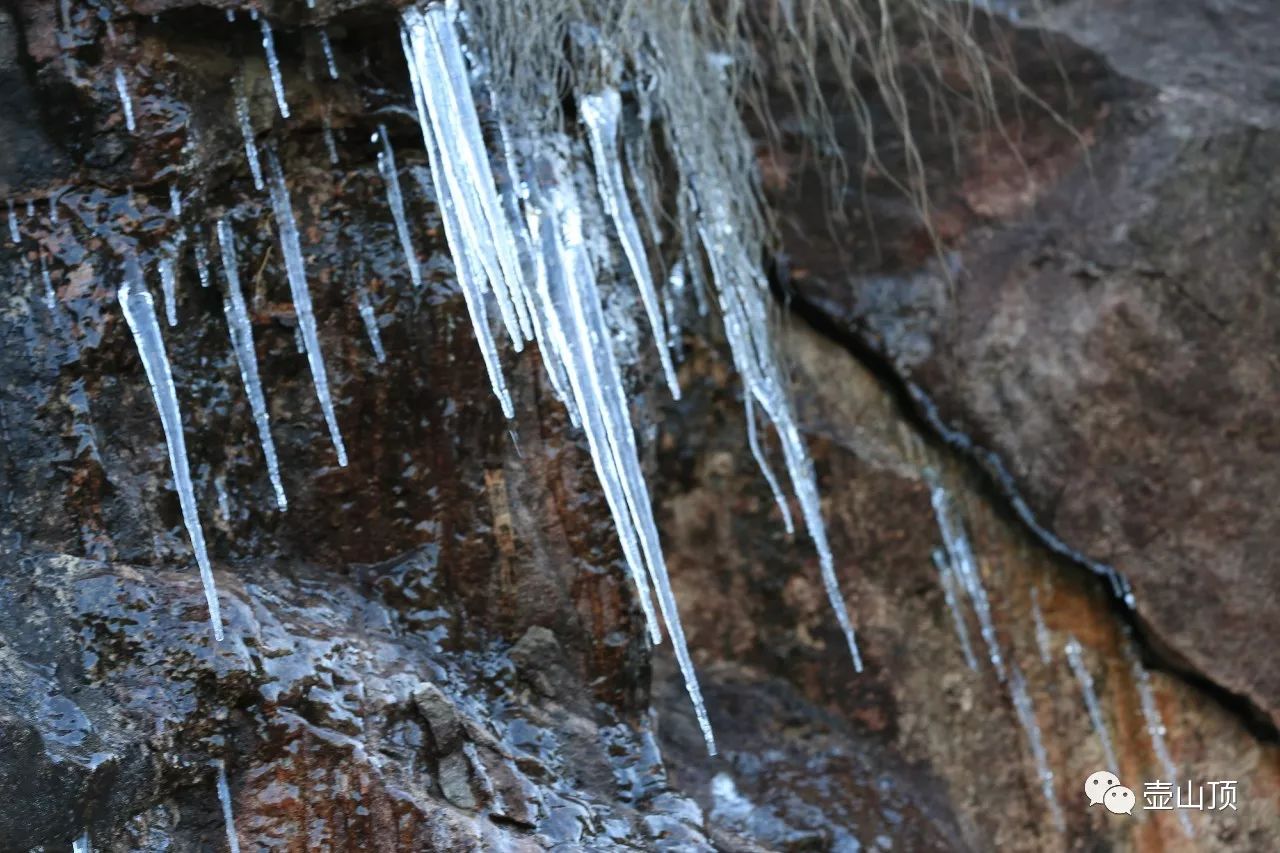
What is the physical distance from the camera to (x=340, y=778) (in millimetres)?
1824

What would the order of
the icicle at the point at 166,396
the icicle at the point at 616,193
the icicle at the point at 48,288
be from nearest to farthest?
the icicle at the point at 166,396 < the icicle at the point at 48,288 < the icicle at the point at 616,193

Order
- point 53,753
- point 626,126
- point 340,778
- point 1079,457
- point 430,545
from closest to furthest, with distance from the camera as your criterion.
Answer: point 53,753 < point 340,778 < point 430,545 < point 626,126 < point 1079,457

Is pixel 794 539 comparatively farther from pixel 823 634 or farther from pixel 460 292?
pixel 460 292

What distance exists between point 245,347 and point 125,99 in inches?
16.3

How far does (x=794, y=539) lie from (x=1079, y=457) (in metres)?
0.65

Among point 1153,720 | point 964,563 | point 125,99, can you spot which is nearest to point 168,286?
point 125,99

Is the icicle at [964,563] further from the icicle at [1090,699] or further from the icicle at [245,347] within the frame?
the icicle at [245,347]

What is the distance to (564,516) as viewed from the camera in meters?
2.35

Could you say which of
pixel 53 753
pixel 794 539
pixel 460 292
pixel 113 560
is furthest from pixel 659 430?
pixel 53 753

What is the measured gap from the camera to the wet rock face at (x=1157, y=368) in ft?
9.80

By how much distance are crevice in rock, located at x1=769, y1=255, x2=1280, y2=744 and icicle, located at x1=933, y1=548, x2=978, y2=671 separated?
0.18 meters

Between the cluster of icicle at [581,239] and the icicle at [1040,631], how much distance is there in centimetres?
43

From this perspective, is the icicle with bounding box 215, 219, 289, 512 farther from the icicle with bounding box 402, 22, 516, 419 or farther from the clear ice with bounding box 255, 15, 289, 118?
the icicle with bounding box 402, 22, 516, 419

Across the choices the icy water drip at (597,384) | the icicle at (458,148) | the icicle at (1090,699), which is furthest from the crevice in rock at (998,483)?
the icicle at (458,148)
